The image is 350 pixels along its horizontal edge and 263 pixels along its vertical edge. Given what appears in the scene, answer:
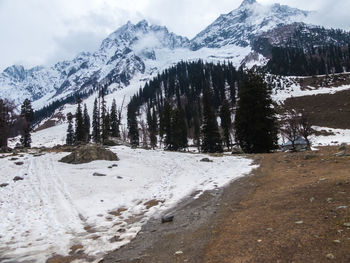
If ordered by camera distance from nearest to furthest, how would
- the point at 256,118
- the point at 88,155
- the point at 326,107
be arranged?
the point at 88,155
the point at 256,118
the point at 326,107

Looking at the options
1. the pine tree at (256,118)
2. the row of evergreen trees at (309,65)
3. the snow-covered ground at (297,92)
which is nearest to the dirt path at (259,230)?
the pine tree at (256,118)

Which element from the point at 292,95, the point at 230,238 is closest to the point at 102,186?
the point at 230,238

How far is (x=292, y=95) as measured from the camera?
360 ft

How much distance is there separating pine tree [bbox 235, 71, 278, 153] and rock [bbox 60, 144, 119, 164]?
1789 cm

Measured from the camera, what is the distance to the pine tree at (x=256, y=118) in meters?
30.5

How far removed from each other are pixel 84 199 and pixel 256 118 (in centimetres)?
2413

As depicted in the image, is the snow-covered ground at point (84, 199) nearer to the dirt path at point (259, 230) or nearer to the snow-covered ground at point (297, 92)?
the dirt path at point (259, 230)

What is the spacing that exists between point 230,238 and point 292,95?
118 m

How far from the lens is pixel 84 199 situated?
12.7m

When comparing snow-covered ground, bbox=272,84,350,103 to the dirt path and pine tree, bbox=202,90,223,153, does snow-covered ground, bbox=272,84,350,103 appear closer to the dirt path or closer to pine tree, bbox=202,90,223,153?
pine tree, bbox=202,90,223,153

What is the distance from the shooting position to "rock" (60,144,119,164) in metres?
21.5

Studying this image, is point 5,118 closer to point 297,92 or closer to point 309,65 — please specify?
point 297,92

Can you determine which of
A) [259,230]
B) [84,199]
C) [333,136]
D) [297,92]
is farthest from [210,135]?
[297,92]

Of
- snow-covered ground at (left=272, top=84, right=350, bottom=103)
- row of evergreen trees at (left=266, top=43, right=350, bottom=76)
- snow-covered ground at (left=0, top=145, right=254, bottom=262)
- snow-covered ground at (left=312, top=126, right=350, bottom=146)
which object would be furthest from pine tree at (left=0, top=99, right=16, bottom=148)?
row of evergreen trees at (left=266, top=43, right=350, bottom=76)
